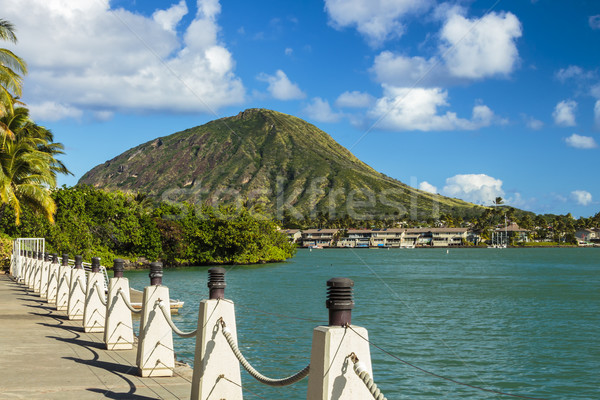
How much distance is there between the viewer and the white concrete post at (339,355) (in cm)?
434

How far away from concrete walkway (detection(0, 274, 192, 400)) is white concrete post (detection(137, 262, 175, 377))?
0.64 feet

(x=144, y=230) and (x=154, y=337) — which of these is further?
(x=144, y=230)

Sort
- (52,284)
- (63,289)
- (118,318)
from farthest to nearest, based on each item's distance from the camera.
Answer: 1. (52,284)
2. (63,289)
3. (118,318)

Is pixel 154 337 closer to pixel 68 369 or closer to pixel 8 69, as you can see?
pixel 68 369

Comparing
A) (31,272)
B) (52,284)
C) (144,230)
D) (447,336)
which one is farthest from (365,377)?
(144,230)

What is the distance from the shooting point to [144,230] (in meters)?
85.0

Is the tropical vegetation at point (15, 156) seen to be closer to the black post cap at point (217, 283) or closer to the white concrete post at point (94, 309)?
the white concrete post at point (94, 309)

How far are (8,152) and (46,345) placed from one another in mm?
28688

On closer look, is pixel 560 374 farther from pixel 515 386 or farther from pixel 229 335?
pixel 229 335

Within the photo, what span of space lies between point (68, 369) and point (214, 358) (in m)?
4.05

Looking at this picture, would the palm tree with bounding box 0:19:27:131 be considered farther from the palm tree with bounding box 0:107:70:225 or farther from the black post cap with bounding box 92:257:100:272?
the black post cap with bounding box 92:257:100:272

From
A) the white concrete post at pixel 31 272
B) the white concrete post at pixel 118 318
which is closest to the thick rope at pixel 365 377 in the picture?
the white concrete post at pixel 118 318

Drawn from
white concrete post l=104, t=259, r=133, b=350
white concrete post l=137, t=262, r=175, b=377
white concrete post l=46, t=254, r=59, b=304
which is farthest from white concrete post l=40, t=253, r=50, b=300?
white concrete post l=137, t=262, r=175, b=377

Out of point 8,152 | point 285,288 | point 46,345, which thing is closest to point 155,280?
point 46,345
